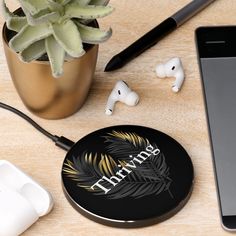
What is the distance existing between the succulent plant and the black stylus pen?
0.50ft

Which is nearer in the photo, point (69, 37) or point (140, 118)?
point (69, 37)

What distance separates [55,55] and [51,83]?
6cm

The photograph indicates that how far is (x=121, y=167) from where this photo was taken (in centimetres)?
76

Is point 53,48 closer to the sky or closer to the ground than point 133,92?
closer to the sky

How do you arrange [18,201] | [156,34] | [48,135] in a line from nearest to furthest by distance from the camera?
[18,201], [48,135], [156,34]

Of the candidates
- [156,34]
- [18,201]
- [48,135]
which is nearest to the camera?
[18,201]

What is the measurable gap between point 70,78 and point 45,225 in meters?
0.17

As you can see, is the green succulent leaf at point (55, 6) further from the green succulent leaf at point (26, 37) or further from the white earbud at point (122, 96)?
the white earbud at point (122, 96)

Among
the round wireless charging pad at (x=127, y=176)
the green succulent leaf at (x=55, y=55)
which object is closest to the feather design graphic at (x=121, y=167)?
the round wireless charging pad at (x=127, y=176)

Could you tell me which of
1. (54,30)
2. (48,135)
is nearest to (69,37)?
(54,30)

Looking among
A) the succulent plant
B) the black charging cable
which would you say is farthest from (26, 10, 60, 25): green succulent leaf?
the black charging cable

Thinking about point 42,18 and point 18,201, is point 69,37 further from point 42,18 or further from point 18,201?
point 18,201

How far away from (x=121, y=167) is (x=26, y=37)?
0.18m

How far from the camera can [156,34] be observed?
3.05 feet
